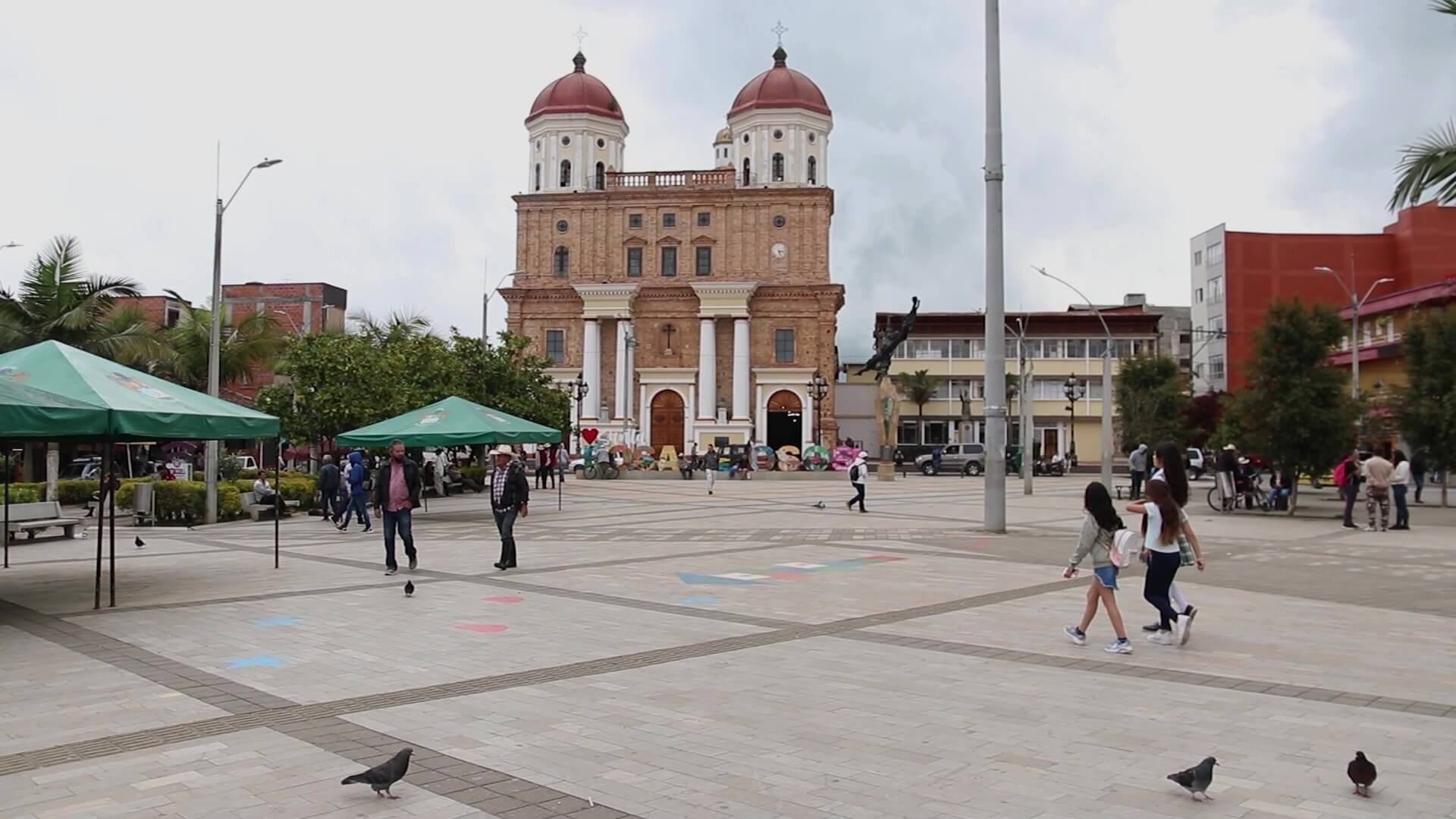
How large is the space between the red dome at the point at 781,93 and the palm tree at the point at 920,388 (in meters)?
19.6

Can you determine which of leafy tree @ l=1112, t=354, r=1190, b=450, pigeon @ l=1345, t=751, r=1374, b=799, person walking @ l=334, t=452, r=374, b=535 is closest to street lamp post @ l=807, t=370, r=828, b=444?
leafy tree @ l=1112, t=354, r=1190, b=450

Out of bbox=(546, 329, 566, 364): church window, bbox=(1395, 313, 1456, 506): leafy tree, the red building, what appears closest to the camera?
bbox=(1395, 313, 1456, 506): leafy tree

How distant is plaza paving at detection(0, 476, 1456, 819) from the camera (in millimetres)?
5410

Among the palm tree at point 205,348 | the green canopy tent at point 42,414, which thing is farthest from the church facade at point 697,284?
the green canopy tent at point 42,414

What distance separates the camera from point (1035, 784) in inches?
218

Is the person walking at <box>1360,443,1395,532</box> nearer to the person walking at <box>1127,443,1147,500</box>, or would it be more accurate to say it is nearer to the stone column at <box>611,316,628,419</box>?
the person walking at <box>1127,443,1147,500</box>

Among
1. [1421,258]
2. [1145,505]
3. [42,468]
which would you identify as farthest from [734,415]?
[1145,505]

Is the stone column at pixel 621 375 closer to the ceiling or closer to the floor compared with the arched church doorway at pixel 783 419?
closer to the ceiling

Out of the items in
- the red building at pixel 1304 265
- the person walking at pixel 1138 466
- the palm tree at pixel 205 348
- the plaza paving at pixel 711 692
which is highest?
the red building at pixel 1304 265

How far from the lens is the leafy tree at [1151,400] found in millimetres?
42812

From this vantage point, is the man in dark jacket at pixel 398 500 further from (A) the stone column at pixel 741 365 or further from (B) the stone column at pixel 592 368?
(B) the stone column at pixel 592 368

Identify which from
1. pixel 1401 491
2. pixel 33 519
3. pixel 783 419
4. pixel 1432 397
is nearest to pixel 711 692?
pixel 33 519

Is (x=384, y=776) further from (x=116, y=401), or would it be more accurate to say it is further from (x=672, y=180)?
(x=672, y=180)

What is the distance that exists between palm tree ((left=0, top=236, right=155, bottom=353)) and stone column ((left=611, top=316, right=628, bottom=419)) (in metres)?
42.0
